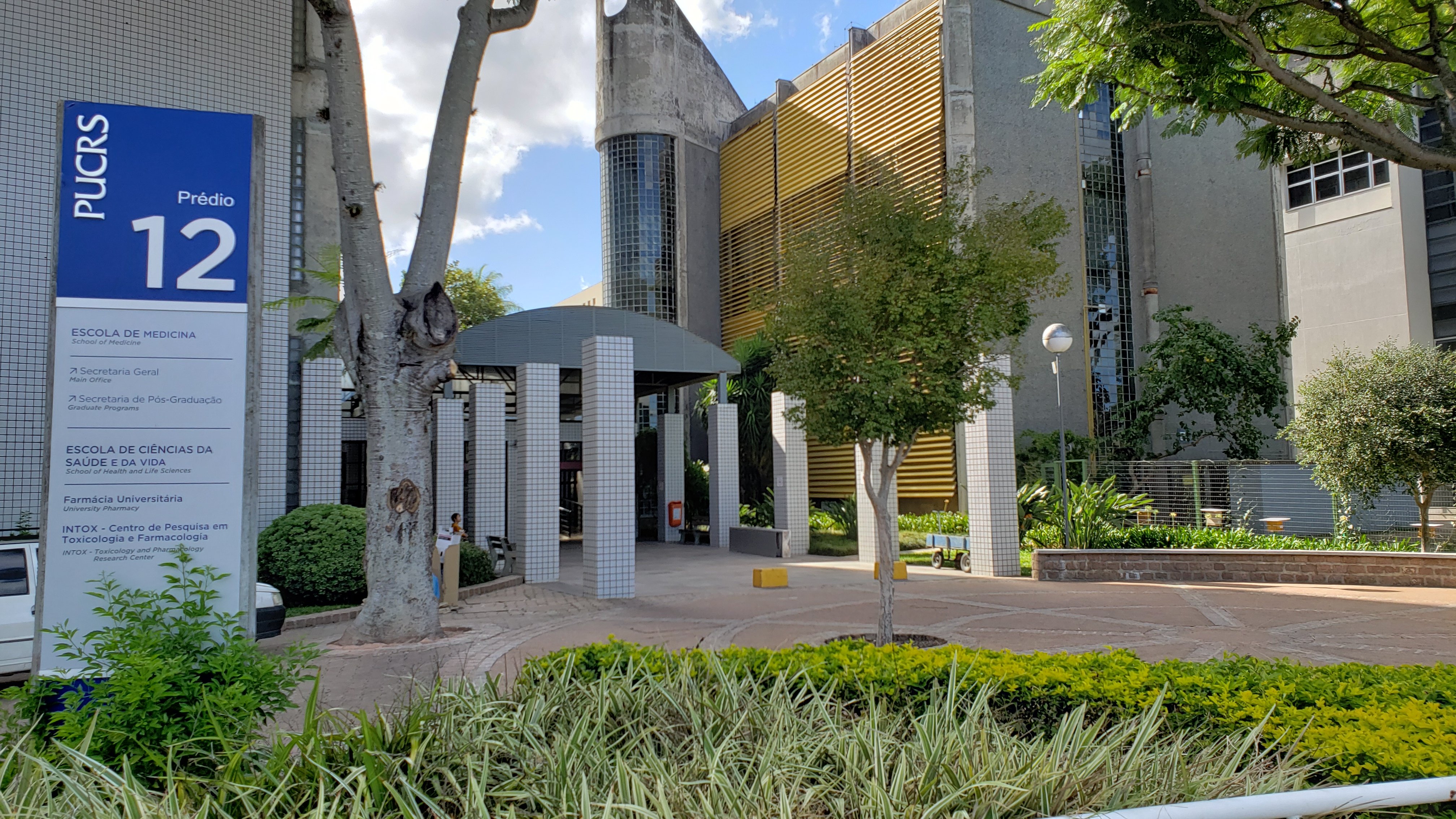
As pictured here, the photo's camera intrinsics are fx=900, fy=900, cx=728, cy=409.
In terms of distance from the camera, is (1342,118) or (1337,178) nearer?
(1342,118)

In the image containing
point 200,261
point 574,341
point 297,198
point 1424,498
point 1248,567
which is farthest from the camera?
point 574,341

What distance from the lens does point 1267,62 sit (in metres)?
8.52

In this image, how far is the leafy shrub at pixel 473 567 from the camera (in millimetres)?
14781

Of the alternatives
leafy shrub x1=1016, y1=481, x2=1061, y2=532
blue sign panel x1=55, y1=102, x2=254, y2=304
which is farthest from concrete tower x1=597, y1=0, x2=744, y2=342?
blue sign panel x1=55, y1=102, x2=254, y2=304

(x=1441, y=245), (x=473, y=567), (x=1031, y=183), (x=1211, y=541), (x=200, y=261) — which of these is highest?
(x=1031, y=183)

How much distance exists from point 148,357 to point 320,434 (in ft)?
38.4

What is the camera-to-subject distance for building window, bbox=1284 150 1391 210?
25.8 m

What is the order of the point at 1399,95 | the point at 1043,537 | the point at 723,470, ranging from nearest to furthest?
1. the point at 1399,95
2. the point at 1043,537
3. the point at 723,470

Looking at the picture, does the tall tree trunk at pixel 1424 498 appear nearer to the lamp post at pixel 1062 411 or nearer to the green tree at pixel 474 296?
the lamp post at pixel 1062 411

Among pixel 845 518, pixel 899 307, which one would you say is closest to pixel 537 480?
pixel 899 307

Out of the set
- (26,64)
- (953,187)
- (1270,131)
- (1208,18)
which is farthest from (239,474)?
(26,64)

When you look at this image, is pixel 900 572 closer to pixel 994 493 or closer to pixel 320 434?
pixel 994 493

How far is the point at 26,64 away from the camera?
563 inches

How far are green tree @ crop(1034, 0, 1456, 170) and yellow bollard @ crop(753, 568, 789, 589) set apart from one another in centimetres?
839
